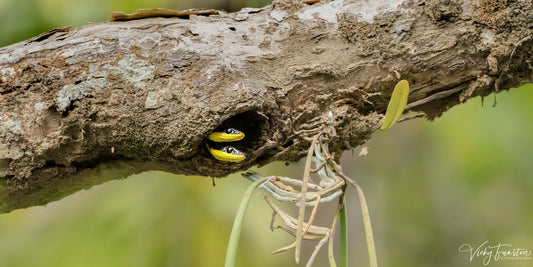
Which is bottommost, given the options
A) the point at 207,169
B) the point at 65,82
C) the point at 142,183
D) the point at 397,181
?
the point at 397,181

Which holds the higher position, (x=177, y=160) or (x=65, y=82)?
(x=65, y=82)

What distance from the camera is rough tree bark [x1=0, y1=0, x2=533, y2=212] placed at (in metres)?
1.18

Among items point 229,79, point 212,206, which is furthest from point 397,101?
point 212,206

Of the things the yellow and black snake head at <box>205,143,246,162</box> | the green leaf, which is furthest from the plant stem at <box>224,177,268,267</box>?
the green leaf

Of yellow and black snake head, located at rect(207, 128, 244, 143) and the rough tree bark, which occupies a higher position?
the rough tree bark

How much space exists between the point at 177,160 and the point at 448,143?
2.01 meters

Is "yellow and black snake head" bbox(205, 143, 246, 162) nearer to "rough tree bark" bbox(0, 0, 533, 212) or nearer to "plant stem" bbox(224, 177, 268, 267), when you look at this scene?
"rough tree bark" bbox(0, 0, 533, 212)

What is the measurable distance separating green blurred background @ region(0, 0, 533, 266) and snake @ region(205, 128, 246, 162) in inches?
9.0

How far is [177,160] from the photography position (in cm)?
122

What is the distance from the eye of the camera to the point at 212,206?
2273 mm

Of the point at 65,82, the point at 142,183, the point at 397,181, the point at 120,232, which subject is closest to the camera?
the point at 65,82

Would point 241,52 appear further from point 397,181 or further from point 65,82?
point 397,181

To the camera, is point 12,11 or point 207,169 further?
point 12,11

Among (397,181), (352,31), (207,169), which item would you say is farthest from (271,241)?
(397,181)
